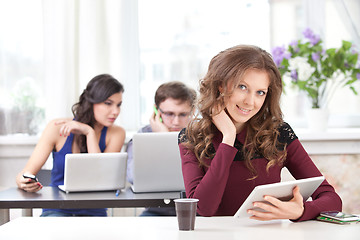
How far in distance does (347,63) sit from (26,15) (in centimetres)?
233

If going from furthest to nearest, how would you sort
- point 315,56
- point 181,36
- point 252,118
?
1. point 181,36
2. point 315,56
3. point 252,118

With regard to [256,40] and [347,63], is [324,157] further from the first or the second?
[256,40]

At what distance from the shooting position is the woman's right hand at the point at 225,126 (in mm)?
1886

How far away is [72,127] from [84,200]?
30.7 inches

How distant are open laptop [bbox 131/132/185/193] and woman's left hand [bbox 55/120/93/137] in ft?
2.20

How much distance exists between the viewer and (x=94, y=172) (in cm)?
238

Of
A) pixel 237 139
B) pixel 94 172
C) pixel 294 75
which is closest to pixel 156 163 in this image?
pixel 94 172

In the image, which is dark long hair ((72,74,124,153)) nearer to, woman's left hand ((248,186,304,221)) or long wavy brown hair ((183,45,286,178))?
long wavy brown hair ((183,45,286,178))

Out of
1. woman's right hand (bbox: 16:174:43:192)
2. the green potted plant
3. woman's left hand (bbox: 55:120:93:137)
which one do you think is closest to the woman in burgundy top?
woman's right hand (bbox: 16:174:43:192)

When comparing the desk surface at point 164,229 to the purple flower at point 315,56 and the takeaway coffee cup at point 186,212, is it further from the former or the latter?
the purple flower at point 315,56

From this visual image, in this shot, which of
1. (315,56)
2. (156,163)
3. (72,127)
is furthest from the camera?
(315,56)

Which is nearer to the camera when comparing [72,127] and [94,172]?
[94,172]

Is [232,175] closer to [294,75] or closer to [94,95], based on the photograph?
[94,95]

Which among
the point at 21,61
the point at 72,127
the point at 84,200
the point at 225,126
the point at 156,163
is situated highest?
the point at 21,61
